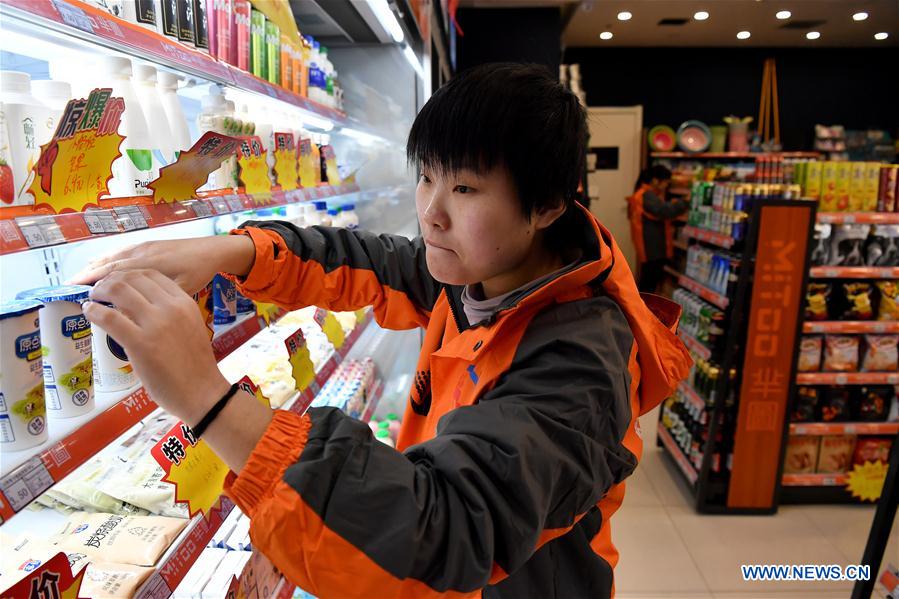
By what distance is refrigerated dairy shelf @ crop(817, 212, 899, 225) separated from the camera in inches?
121

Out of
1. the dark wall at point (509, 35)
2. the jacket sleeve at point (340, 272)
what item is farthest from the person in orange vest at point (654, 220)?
the jacket sleeve at point (340, 272)

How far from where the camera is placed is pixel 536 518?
744mm

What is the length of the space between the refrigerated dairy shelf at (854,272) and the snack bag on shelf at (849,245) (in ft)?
0.20

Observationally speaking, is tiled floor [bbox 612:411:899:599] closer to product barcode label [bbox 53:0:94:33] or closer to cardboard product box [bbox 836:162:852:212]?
cardboard product box [bbox 836:162:852:212]

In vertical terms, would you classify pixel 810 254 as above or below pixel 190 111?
below

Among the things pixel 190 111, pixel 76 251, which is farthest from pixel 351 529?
pixel 190 111

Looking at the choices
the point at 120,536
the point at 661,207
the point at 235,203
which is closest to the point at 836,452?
the point at 235,203

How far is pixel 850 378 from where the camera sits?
126 inches

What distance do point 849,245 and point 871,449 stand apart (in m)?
1.11

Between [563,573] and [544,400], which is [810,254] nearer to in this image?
[563,573]

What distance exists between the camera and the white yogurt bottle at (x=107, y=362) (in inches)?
39.2

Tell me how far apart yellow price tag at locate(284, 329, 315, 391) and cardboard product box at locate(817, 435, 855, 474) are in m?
3.02

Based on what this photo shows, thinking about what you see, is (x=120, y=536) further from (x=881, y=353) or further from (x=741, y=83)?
(x=741, y=83)

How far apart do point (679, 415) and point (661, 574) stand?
45.4 inches
